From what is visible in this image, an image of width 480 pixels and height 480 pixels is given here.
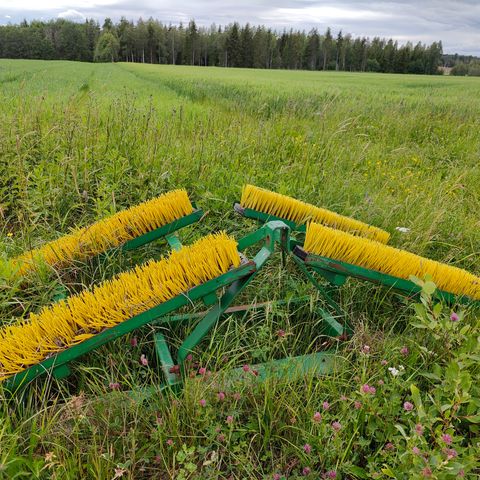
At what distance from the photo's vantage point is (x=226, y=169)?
3779 mm

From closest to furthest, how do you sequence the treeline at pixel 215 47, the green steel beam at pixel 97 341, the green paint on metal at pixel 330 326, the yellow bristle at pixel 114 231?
the green steel beam at pixel 97 341 → the green paint on metal at pixel 330 326 → the yellow bristle at pixel 114 231 → the treeline at pixel 215 47

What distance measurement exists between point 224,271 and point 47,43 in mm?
92079

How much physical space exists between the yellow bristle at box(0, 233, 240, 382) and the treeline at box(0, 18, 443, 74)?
80455 millimetres

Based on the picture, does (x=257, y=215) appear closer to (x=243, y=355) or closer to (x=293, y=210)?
(x=293, y=210)

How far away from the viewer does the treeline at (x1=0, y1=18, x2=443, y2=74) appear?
251 ft

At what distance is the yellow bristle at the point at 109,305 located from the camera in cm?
156

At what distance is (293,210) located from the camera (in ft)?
8.25

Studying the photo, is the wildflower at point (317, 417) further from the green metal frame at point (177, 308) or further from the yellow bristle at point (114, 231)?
the yellow bristle at point (114, 231)

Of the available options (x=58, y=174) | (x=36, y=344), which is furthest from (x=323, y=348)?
(x=58, y=174)

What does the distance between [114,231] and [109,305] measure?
0.81 m

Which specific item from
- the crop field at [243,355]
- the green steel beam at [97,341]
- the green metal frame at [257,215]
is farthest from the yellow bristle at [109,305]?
the green metal frame at [257,215]

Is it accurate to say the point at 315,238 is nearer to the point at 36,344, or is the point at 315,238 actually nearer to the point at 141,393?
the point at 141,393

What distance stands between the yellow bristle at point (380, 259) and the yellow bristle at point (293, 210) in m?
0.39

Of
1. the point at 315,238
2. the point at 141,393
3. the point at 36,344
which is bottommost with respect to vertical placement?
the point at 141,393
